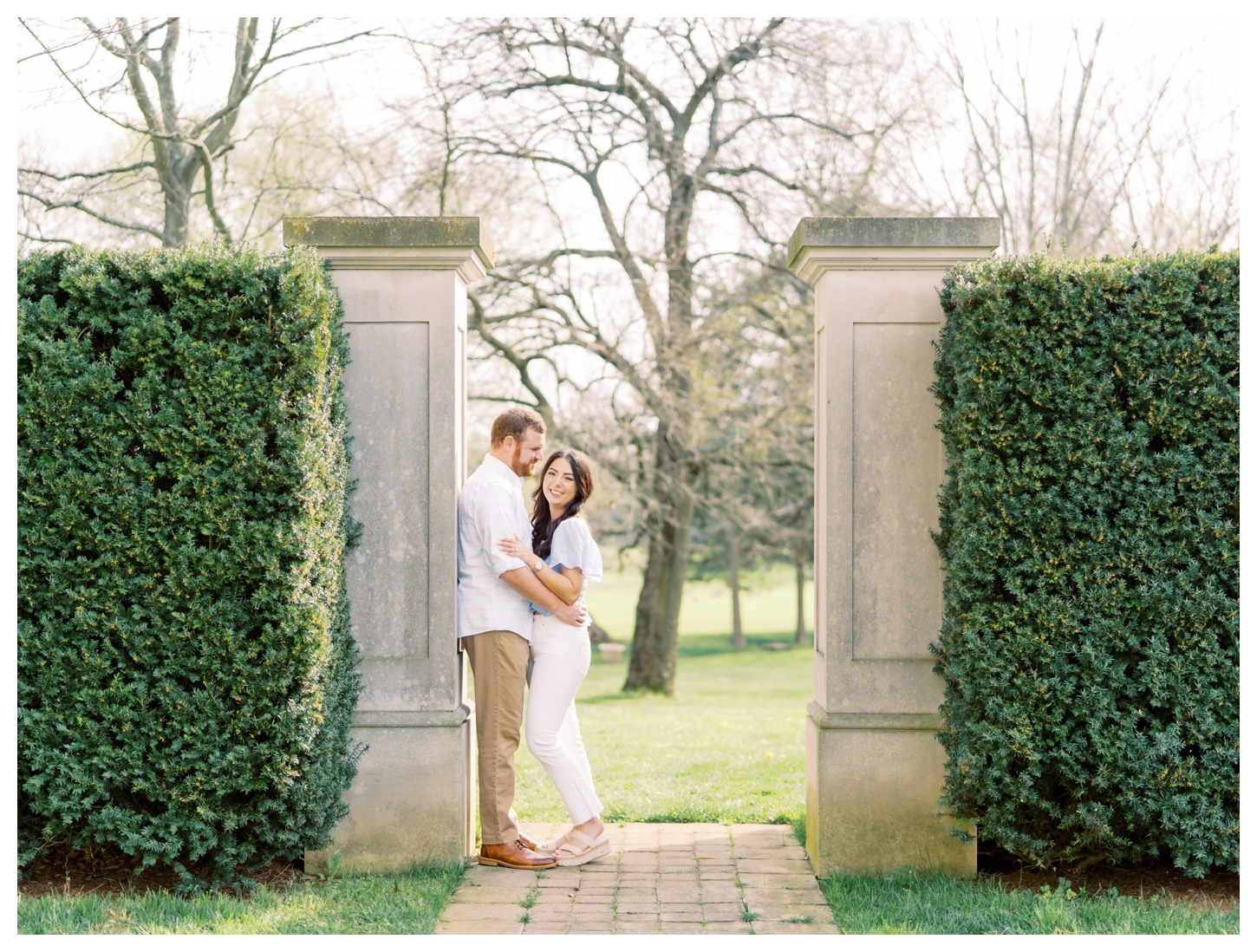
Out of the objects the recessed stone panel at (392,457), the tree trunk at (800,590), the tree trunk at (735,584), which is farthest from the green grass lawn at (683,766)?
the tree trunk at (735,584)

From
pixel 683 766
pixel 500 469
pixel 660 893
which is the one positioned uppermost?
pixel 500 469

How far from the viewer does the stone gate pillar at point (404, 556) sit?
4730 mm

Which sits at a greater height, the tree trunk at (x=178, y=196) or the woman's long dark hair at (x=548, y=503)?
the tree trunk at (x=178, y=196)

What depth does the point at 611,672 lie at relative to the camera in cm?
2203

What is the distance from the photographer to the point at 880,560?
477 cm

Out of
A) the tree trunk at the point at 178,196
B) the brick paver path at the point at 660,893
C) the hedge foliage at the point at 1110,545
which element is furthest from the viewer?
the tree trunk at the point at 178,196

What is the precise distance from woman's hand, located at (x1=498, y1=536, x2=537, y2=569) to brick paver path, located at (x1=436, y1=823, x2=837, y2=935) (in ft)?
4.74

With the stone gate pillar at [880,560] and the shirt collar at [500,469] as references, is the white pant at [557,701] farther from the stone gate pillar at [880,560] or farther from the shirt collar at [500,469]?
the stone gate pillar at [880,560]

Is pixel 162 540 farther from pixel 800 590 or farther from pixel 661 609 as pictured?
pixel 800 590

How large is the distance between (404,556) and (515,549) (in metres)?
0.56

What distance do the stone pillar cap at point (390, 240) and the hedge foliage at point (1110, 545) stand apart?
2.32 meters

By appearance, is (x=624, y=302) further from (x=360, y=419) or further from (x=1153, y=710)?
(x=1153, y=710)

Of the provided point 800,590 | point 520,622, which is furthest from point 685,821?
point 800,590

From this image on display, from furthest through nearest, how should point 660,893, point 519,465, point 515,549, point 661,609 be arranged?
1. point 661,609
2. point 519,465
3. point 515,549
4. point 660,893
